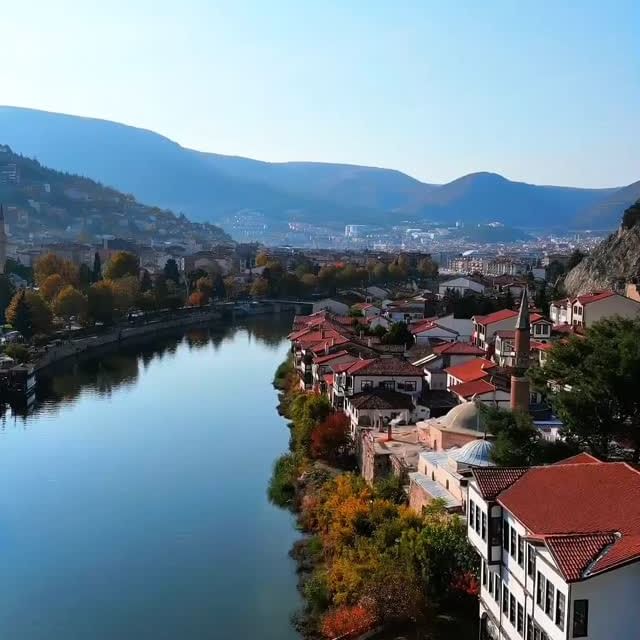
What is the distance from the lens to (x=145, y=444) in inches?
608

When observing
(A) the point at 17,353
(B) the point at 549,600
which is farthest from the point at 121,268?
(B) the point at 549,600

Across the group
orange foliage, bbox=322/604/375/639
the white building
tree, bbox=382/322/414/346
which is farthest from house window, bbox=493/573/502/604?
the white building

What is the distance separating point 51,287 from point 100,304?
2.41m

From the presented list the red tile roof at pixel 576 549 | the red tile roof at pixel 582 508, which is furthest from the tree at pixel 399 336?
the red tile roof at pixel 576 549

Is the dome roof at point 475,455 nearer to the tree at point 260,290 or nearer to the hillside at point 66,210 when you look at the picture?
the tree at point 260,290

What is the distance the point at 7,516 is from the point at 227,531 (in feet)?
10.2

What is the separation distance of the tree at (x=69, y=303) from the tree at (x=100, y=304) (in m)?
0.52

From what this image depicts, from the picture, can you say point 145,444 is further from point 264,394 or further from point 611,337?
point 611,337

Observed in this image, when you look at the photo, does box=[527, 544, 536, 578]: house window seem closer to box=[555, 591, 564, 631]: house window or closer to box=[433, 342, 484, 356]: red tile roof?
box=[555, 591, 564, 631]: house window

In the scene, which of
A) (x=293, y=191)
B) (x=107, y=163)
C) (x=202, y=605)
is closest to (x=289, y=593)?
(x=202, y=605)

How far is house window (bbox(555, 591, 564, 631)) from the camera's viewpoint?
18.3 ft

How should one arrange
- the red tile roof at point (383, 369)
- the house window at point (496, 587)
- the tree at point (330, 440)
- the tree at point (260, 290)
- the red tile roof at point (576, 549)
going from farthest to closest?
the tree at point (260, 290), the red tile roof at point (383, 369), the tree at point (330, 440), the house window at point (496, 587), the red tile roof at point (576, 549)

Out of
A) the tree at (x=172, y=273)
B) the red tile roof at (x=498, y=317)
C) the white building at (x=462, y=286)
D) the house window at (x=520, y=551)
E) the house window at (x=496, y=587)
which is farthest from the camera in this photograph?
the tree at (x=172, y=273)

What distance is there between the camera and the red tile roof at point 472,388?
533 inches
